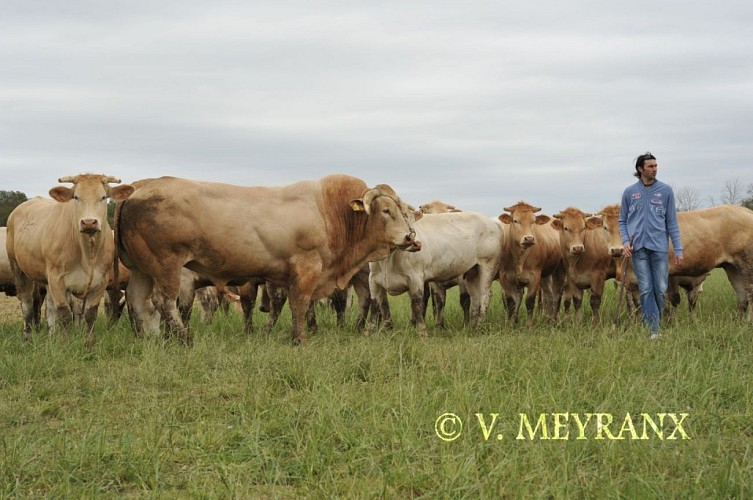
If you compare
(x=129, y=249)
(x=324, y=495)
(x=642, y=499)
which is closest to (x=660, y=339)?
(x=642, y=499)

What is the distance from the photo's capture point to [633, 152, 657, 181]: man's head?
9688mm

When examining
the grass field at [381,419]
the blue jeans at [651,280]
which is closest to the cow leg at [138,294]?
the grass field at [381,419]

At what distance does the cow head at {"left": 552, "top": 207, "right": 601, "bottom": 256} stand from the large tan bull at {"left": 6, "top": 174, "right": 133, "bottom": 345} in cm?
710

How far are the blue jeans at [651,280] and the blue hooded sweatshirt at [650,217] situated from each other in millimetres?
149

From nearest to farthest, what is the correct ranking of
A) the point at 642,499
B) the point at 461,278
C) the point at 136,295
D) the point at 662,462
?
the point at 642,499, the point at 662,462, the point at 136,295, the point at 461,278

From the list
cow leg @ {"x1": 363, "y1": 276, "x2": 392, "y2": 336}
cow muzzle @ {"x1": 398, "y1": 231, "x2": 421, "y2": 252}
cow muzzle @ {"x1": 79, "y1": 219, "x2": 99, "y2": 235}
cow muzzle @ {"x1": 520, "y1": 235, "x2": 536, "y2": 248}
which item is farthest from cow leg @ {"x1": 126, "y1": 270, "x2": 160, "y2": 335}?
cow muzzle @ {"x1": 520, "y1": 235, "x2": 536, "y2": 248}

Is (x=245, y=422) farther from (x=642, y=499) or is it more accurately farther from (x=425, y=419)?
(x=642, y=499)

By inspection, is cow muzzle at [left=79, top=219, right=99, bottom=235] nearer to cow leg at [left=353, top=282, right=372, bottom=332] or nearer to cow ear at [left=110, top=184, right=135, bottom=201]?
cow ear at [left=110, top=184, right=135, bottom=201]

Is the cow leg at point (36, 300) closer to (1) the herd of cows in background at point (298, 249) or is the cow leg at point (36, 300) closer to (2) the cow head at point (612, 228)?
(1) the herd of cows in background at point (298, 249)

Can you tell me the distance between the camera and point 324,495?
4.16 meters

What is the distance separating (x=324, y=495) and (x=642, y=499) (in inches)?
68.5

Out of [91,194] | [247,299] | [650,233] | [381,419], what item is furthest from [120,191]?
[650,233]

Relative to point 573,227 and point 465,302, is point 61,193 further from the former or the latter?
point 573,227

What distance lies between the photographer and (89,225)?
8633 mm
